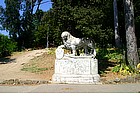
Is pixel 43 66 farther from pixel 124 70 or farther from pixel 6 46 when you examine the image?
pixel 6 46

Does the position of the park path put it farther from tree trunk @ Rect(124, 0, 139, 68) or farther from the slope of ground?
tree trunk @ Rect(124, 0, 139, 68)

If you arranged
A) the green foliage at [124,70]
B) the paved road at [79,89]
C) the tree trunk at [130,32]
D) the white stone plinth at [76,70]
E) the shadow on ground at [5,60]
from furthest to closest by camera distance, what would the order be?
the shadow on ground at [5,60] < the tree trunk at [130,32] < the green foliage at [124,70] < the white stone plinth at [76,70] < the paved road at [79,89]

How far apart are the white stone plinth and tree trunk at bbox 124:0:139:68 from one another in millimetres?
1896

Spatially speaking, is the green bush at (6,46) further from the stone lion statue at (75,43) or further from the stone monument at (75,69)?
the stone monument at (75,69)

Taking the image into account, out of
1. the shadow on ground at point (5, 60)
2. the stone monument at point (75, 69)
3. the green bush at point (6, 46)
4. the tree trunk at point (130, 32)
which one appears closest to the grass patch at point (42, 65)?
the shadow on ground at point (5, 60)

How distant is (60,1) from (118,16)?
4.80 meters

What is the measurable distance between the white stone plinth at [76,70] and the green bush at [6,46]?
7192mm

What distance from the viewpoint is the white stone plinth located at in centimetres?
639

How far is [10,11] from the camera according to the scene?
1162cm

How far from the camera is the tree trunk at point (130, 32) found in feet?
25.9

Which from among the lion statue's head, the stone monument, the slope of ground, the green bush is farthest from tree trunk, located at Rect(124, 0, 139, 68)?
the green bush
